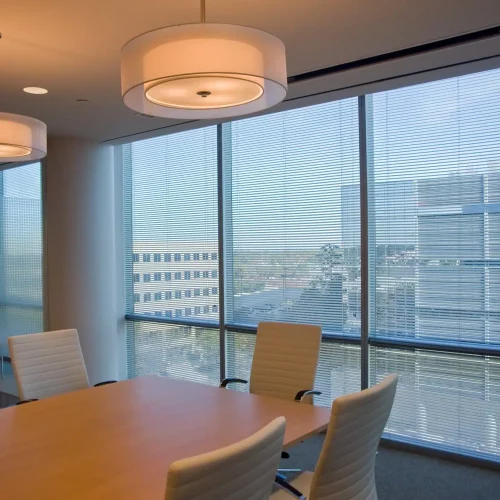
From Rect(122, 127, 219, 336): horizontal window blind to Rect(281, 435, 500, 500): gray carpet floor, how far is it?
2.13m

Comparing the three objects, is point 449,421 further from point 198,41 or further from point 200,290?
point 198,41

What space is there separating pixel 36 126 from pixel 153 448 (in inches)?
75.9

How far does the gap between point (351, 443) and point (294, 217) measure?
3.14 metres

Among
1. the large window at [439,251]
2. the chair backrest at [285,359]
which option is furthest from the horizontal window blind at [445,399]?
the chair backrest at [285,359]

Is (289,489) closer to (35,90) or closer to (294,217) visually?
(294,217)

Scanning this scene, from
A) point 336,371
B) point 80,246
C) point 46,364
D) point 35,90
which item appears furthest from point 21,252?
point 336,371

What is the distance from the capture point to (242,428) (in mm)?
2484

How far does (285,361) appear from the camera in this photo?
3.52 metres

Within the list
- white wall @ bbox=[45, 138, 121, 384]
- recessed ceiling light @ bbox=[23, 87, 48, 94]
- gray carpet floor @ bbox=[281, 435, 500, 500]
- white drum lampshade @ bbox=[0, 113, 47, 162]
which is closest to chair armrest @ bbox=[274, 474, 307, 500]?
gray carpet floor @ bbox=[281, 435, 500, 500]

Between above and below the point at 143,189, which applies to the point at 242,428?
below

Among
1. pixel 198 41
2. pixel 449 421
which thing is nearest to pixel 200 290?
pixel 449 421

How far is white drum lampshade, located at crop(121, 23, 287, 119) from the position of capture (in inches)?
68.2

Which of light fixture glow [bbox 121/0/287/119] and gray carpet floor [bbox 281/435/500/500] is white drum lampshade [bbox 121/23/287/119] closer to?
light fixture glow [bbox 121/0/287/119]

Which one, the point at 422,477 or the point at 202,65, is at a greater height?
the point at 202,65
